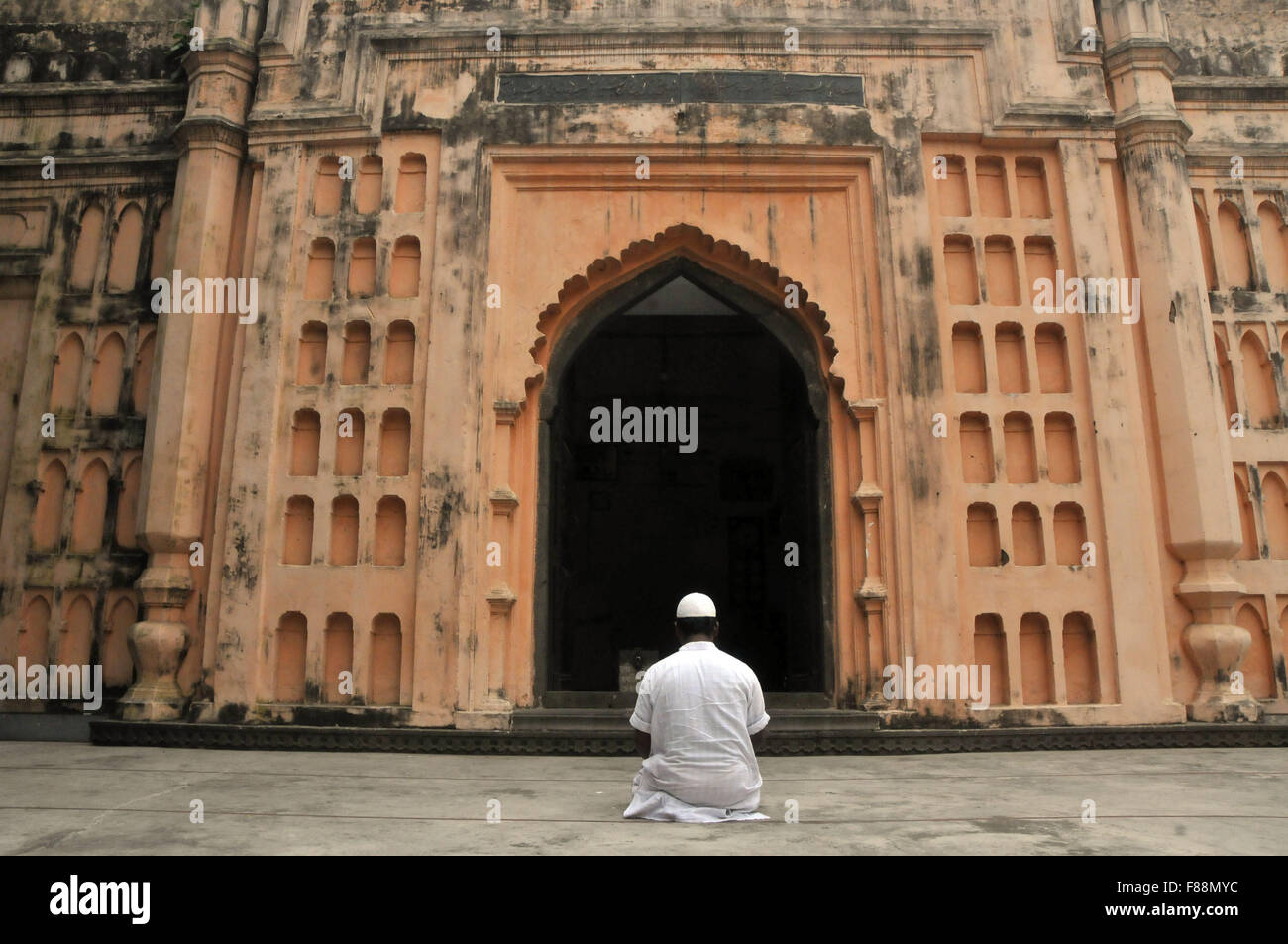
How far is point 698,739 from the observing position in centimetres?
444

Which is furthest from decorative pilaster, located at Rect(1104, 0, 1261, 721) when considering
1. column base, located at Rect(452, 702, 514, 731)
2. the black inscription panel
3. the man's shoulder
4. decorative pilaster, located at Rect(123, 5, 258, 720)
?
decorative pilaster, located at Rect(123, 5, 258, 720)

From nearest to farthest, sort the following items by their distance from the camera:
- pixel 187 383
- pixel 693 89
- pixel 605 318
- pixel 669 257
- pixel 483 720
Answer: pixel 483 720, pixel 187 383, pixel 693 89, pixel 669 257, pixel 605 318

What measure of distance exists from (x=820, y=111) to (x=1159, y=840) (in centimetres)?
715

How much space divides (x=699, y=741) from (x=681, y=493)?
1211cm

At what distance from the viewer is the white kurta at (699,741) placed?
443 cm

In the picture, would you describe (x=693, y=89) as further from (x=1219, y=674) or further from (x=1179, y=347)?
(x=1219, y=674)

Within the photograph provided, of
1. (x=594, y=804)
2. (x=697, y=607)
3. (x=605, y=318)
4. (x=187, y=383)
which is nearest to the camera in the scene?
(x=697, y=607)

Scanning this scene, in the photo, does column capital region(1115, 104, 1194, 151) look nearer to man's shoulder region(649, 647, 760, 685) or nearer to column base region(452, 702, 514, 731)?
man's shoulder region(649, 647, 760, 685)

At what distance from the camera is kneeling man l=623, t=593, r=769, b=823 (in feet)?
14.5

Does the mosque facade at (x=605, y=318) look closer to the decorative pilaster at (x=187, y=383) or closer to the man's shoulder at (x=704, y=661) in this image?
the decorative pilaster at (x=187, y=383)

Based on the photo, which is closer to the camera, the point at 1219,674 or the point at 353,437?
the point at 1219,674

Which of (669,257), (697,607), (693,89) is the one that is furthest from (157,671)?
(693,89)

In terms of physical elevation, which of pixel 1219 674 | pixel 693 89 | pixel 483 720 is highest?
pixel 693 89

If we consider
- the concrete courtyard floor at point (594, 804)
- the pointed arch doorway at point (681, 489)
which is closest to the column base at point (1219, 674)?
the concrete courtyard floor at point (594, 804)
